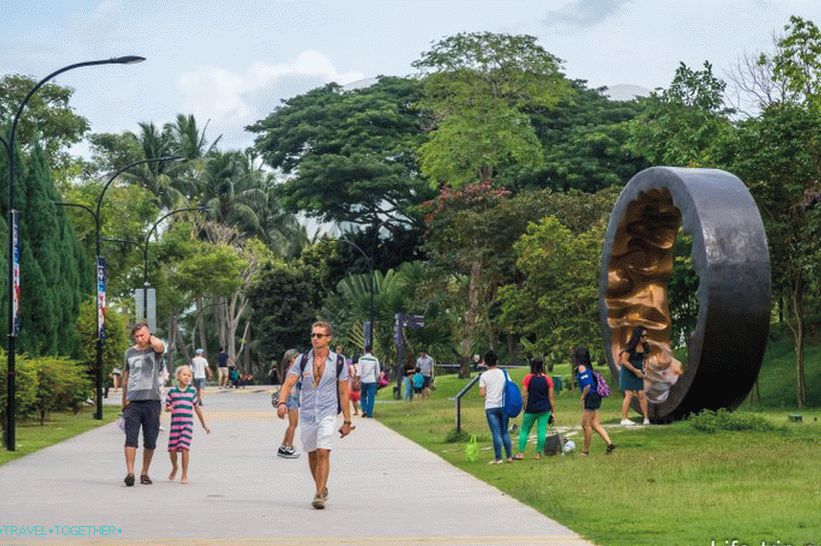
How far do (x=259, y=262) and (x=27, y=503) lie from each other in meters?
69.6

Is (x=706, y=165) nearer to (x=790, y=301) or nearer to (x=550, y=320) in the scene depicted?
(x=790, y=301)

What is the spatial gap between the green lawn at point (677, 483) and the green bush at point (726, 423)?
0.68ft

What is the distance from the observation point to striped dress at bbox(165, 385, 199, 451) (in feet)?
62.0

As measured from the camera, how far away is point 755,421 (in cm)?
2494

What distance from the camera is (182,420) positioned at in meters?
19.1

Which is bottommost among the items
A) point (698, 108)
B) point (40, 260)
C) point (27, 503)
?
point (27, 503)

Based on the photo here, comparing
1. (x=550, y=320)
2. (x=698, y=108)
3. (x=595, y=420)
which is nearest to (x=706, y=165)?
(x=550, y=320)

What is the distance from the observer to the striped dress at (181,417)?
62.0 ft

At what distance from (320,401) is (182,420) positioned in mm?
3921

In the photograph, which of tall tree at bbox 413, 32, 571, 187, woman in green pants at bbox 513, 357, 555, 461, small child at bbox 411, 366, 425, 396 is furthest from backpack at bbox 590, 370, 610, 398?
tall tree at bbox 413, 32, 571, 187

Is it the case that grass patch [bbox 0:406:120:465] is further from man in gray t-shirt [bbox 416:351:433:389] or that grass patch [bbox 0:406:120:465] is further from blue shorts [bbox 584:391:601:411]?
man in gray t-shirt [bbox 416:351:433:389]

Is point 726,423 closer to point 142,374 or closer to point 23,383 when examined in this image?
point 142,374

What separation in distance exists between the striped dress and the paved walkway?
0.50 meters

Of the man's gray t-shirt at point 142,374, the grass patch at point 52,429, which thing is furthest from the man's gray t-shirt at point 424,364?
the man's gray t-shirt at point 142,374
